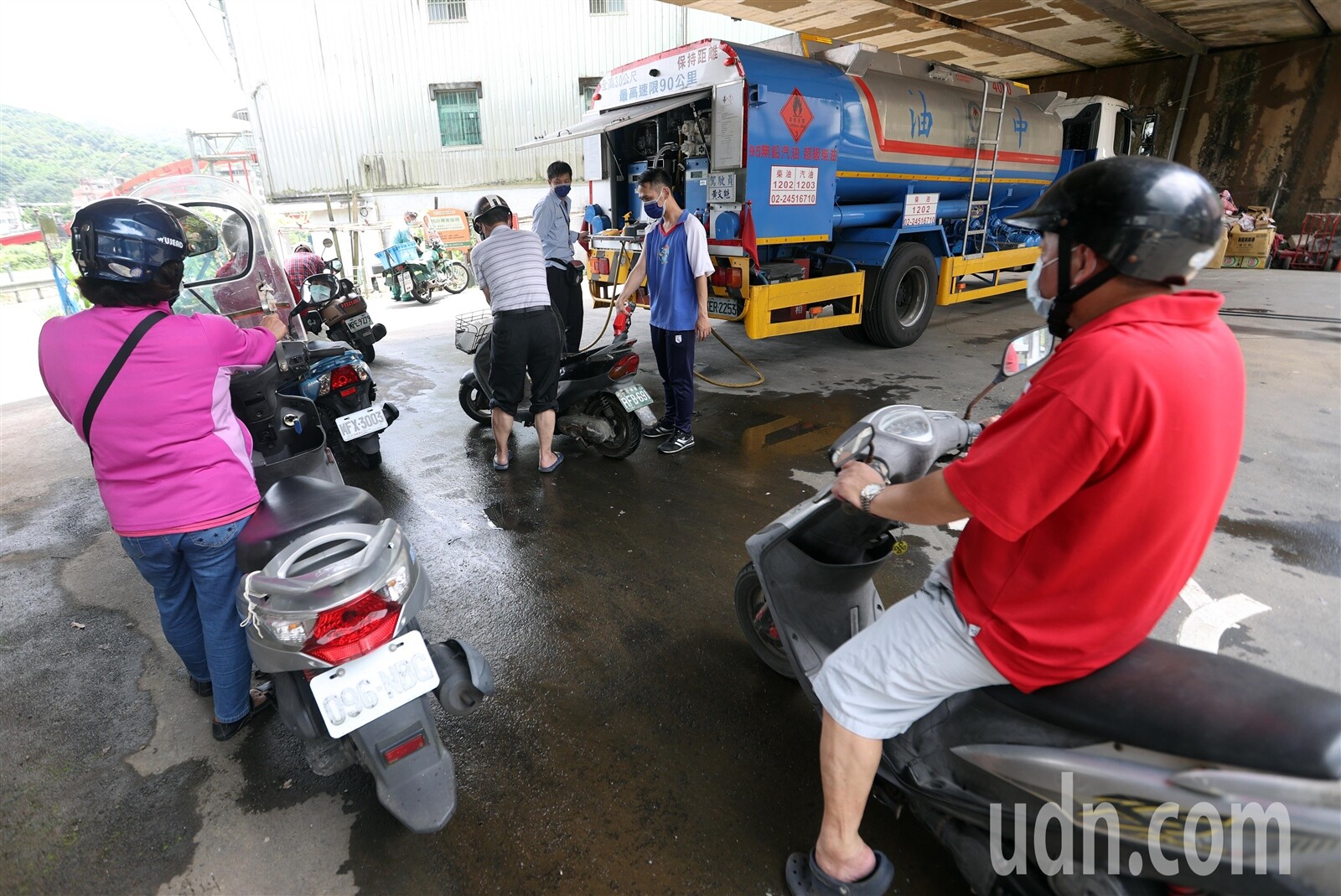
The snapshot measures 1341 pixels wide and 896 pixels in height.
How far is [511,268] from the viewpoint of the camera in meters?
3.97

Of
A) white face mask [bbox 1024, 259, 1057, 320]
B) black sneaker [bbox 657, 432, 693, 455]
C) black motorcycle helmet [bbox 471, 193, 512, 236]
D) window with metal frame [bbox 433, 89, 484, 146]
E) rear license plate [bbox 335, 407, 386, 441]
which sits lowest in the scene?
black sneaker [bbox 657, 432, 693, 455]

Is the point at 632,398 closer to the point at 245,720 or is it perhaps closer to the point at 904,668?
the point at 245,720

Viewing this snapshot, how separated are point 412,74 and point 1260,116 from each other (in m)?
19.6

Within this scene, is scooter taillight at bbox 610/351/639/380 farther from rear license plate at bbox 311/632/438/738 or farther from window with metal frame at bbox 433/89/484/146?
window with metal frame at bbox 433/89/484/146

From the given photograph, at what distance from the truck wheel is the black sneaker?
3.26 metres

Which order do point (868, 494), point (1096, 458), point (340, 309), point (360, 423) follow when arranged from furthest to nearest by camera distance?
point (340, 309) → point (360, 423) → point (868, 494) → point (1096, 458)

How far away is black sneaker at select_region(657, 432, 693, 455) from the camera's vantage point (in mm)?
4750

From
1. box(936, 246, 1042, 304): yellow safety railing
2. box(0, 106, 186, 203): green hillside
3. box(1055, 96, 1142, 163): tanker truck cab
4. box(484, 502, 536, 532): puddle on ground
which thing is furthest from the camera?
box(0, 106, 186, 203): green hillside

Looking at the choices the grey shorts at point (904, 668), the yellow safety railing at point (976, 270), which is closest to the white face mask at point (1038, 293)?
the grey shorts at point (904, 668)

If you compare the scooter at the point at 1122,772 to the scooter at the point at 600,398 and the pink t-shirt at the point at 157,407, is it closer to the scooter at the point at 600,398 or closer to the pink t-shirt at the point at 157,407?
the pink t-shirt at the point at 157,407

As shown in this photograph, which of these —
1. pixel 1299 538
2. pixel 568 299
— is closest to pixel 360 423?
Result: pixel 568 299

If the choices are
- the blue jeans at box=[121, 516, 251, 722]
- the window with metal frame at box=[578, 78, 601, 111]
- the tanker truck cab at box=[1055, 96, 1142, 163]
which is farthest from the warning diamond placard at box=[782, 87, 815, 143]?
the window with metal frame at box=[578, 78, 601, 111]

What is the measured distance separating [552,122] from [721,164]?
15.3m

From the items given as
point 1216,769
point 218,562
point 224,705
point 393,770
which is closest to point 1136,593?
point 1216,769
